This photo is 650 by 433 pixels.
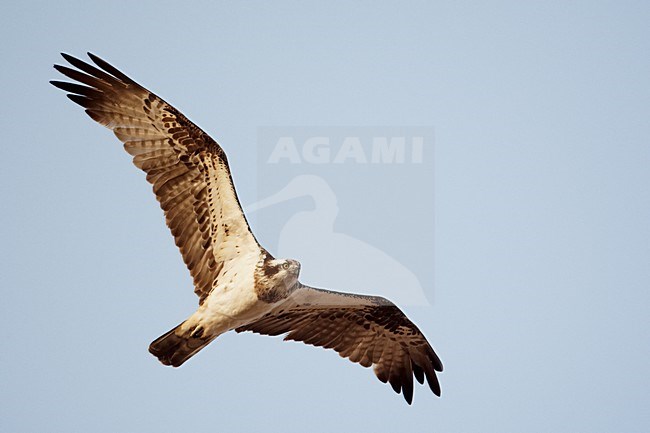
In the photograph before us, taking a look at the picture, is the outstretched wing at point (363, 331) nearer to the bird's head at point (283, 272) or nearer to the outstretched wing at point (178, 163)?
the bird's head at point (283, 272)

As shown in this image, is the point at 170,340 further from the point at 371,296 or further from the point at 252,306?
the point at 371,296

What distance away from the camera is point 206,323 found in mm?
10875

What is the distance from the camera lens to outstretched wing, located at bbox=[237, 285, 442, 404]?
462 inches

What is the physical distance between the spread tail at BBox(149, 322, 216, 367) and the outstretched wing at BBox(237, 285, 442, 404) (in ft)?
2.76

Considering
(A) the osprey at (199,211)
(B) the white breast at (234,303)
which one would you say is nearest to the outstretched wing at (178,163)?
(A) the osprey at (199,211)

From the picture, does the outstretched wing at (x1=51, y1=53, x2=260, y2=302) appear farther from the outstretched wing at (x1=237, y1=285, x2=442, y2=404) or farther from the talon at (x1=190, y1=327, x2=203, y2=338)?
the outstretched wing at (x1=237, y1=285, x2=442, y2=404)

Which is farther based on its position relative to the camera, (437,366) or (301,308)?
(437,366)

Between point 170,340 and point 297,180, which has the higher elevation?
point 297,180

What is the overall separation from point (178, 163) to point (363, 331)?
3.28 m

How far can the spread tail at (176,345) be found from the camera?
1070 cm

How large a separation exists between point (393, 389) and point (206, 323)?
3058 millimetres

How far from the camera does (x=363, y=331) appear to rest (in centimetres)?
1248

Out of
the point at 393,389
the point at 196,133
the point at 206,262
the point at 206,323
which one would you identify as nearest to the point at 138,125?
the point at 196,133

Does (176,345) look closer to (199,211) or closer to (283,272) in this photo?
(283,272)
